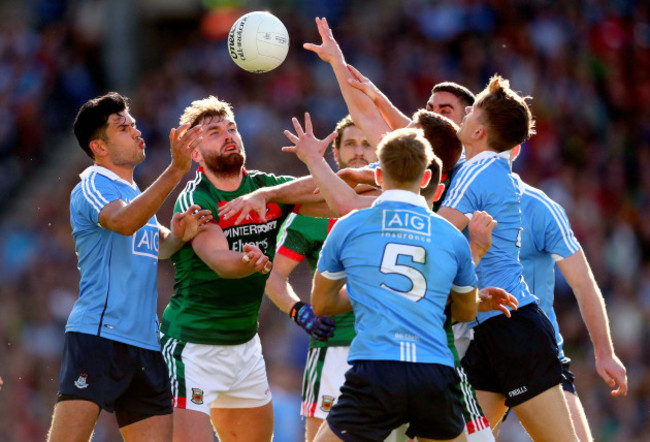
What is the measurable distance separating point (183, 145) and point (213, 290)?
123cm

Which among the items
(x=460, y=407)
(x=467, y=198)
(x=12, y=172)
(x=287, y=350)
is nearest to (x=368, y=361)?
(x=460, y=407)

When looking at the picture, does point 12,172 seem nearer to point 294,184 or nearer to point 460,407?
point 294,184

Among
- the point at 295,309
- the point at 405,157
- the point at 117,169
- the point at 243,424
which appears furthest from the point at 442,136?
the point at 243,424

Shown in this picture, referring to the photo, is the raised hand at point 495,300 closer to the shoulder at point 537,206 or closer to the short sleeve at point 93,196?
the shoulder at point 537,206

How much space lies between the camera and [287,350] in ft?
41.4

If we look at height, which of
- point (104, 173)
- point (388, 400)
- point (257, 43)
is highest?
point (257, 43)

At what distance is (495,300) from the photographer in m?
5.52

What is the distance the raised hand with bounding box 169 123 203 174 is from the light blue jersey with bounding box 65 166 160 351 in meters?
0.58

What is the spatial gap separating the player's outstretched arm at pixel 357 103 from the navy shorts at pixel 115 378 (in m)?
2.10

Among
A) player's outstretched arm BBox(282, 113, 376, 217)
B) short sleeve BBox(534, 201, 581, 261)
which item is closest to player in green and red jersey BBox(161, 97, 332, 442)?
player's outstretched arm BBox(282, 113, 376, 217)

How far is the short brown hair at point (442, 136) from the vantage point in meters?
6.02

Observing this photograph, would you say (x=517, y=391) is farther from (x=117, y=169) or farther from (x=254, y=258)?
(x=117, y=169)

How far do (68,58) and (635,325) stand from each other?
11.2 metres

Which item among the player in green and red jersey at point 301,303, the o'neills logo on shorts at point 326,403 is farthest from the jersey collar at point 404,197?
the o'neills logo on shorts at point 326,403
